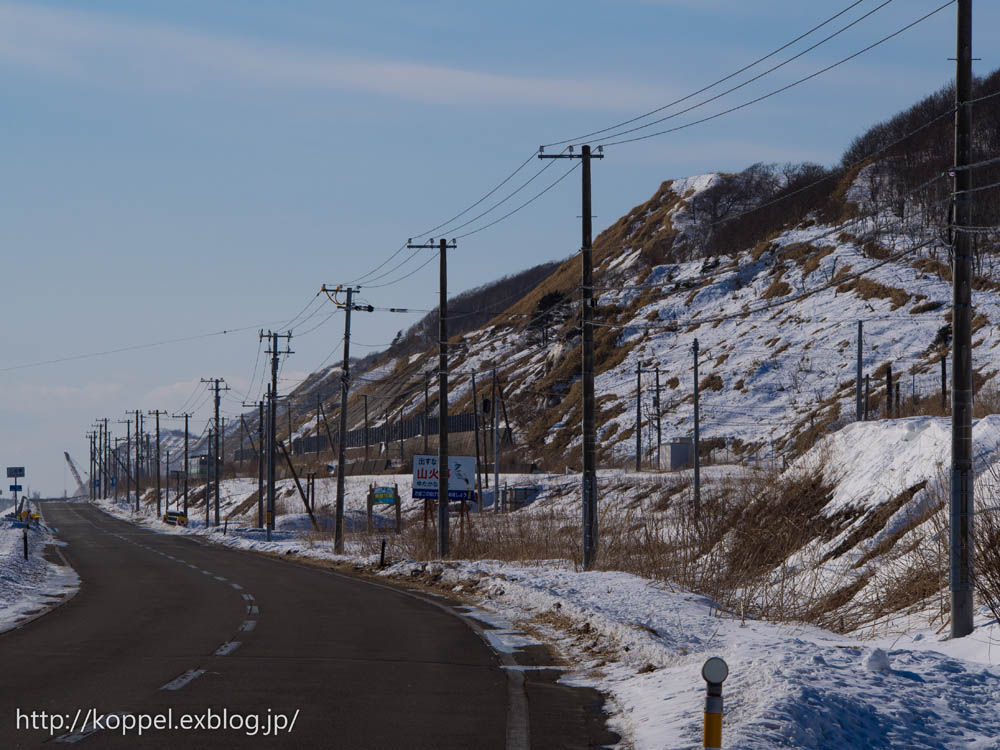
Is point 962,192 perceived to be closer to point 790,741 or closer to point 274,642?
point 790,741

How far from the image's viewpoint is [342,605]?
2241 cm

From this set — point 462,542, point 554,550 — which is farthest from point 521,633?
point 462,542

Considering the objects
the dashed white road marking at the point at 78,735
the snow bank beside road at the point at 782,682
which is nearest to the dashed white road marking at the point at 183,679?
the dashed white road marking at the point at 78,735

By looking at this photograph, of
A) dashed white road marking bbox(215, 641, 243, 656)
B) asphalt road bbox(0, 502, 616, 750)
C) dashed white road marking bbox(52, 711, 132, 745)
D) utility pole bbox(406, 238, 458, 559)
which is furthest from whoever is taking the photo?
utility pole bbox(406, 238, 458, 559)

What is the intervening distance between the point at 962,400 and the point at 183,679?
10.1 m

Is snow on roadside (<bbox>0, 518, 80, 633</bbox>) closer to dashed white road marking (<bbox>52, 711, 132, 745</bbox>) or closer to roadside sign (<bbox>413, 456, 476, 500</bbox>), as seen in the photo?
dashed white road marking (<bbox>52, 711, 132, 745</bbox>)

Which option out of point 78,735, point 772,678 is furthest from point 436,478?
point 78,735

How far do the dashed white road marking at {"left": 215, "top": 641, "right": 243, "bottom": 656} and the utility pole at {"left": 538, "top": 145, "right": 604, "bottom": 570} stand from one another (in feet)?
37.4

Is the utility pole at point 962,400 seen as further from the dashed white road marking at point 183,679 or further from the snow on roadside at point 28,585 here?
the snow on roadside at point 28,585

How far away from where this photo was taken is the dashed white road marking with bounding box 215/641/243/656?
47.3ft

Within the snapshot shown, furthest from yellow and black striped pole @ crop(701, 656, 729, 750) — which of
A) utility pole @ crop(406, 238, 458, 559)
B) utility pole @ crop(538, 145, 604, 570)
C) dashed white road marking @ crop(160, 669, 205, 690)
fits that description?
utility pole @ crop(406, 238, 458, 559)

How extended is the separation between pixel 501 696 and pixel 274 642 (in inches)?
213

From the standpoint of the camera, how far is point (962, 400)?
1491 centimetres

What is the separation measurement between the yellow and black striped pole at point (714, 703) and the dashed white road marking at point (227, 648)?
9153 millimetres
